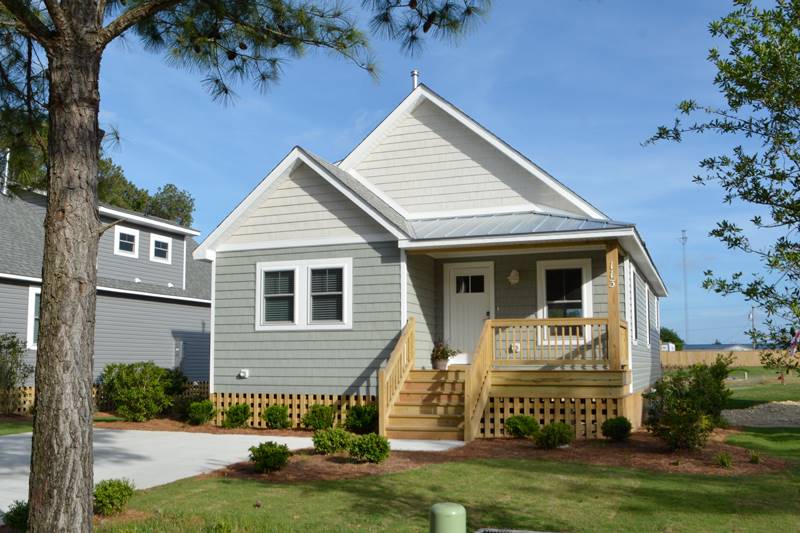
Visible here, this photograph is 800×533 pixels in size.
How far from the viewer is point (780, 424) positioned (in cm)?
1678

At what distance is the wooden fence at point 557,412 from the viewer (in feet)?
41.8

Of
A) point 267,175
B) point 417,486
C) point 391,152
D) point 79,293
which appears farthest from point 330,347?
point 79,293

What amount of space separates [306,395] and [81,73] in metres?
10.1

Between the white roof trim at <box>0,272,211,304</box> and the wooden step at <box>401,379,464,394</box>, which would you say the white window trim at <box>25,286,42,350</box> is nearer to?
the white roof trim at <box>0,272,211,304</box>

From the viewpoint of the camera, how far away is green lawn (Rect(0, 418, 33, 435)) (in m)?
14.5

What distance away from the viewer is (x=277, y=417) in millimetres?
14383

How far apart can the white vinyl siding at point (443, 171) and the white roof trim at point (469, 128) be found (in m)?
0.12

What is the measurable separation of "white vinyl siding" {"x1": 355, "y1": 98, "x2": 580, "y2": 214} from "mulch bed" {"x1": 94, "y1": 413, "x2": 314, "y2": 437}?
551 centimetres

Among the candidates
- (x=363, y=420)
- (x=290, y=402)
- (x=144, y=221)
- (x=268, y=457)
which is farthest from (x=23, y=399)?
(x=268, y=457)

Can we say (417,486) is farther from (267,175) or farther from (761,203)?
(267,175)

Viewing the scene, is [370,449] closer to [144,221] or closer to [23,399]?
[23,399]

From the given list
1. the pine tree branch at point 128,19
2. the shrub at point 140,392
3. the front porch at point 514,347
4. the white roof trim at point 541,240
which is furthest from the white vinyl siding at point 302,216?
the pine tree branch at point 128,19

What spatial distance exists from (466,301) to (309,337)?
3.38 m

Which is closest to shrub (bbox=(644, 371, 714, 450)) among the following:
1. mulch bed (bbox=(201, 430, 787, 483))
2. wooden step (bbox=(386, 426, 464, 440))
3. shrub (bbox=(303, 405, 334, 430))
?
mulch bed (bbox=(201, 430, 787, 483))
